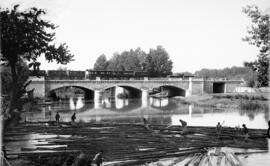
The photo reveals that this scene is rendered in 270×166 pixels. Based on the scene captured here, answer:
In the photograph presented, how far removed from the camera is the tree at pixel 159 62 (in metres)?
98.7

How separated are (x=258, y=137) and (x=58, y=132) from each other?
1389cm

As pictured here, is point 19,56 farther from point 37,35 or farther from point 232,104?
point 232,104

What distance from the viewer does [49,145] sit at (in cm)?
1742

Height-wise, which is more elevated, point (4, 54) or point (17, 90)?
point (4, 54)

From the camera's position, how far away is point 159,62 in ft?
334

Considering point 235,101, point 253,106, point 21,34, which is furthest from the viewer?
point 235,101

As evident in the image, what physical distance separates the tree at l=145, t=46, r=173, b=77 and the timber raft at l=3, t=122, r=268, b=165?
7505cm

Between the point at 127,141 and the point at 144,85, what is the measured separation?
56.7m

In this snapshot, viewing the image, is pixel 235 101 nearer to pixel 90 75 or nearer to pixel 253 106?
pixel 253 106

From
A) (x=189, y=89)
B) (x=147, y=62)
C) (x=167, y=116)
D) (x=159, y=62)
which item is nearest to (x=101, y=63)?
(x=147, y=62)

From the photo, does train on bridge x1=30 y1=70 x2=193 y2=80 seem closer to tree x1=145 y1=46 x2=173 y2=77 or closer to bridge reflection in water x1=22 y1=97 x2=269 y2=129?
bridge reflection in water x1=22 y1=97 x2=269 y2=129

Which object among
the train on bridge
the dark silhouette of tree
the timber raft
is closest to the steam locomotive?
the train on bridge

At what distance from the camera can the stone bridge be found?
199 ft

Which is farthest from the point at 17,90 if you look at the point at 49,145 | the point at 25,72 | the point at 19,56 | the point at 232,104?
the point at 232,104
